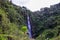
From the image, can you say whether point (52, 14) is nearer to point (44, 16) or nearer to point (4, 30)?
point (44, 16)

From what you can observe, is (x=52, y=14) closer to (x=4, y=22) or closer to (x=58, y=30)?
(x=58, y=30)

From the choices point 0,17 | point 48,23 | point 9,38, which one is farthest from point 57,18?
point 9,38

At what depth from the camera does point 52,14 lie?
2056 inches

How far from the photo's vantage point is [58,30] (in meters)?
40.0

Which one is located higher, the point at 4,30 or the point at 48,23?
the point at 4,30

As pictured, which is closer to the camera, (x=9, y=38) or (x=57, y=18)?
(x=9, y=38)

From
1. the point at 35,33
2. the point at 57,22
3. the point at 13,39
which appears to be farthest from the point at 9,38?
the point at 35,33

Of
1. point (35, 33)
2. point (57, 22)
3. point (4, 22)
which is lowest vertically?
point (35, 33)

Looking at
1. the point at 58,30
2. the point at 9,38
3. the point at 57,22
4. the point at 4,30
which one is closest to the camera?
the point at 9,38

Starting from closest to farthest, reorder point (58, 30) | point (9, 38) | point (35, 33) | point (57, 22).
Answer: point (9, 38) → point (58, 30) → point (57, 22) → point (35, 33)

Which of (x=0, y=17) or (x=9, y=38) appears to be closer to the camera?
(x=9, y=38)

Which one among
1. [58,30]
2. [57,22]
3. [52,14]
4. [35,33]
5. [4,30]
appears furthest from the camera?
[52,14]

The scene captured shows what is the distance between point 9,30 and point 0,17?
1.98 metres

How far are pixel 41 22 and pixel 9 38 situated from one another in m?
33.3
